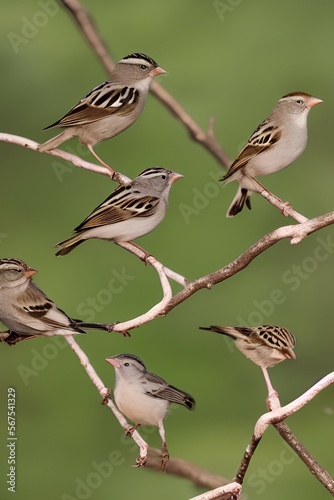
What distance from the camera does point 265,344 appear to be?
1.80 metres

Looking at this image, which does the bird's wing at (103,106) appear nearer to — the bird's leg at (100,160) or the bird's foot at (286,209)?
the bird's leg at (100,160)

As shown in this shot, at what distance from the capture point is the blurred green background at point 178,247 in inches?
72.8

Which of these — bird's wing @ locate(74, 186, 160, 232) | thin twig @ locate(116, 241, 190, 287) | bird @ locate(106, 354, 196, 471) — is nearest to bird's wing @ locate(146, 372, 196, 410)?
bird @ locate(106, 354, 196, 471)

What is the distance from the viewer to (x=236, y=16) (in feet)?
6.53

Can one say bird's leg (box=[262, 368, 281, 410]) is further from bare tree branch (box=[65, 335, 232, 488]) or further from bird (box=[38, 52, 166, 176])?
bird (box=[38, 52, 166, 176])

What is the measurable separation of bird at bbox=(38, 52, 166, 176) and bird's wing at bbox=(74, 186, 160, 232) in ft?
0.46

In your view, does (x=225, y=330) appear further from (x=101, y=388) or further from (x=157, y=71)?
(x=157, y=71)

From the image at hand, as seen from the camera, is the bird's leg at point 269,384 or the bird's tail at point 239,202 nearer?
the bird's leg at point 269,384

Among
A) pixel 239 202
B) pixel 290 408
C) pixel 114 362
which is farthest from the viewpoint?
pixel 239 202

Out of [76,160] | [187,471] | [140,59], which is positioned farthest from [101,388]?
[140,59]

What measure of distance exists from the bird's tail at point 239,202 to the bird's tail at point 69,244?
337 millimetres

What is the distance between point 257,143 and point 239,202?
140mm

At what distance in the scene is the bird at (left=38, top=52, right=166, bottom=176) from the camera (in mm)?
1862

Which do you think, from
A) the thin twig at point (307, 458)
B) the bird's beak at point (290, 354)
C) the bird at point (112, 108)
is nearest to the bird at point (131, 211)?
the bird at point (112, 108)
